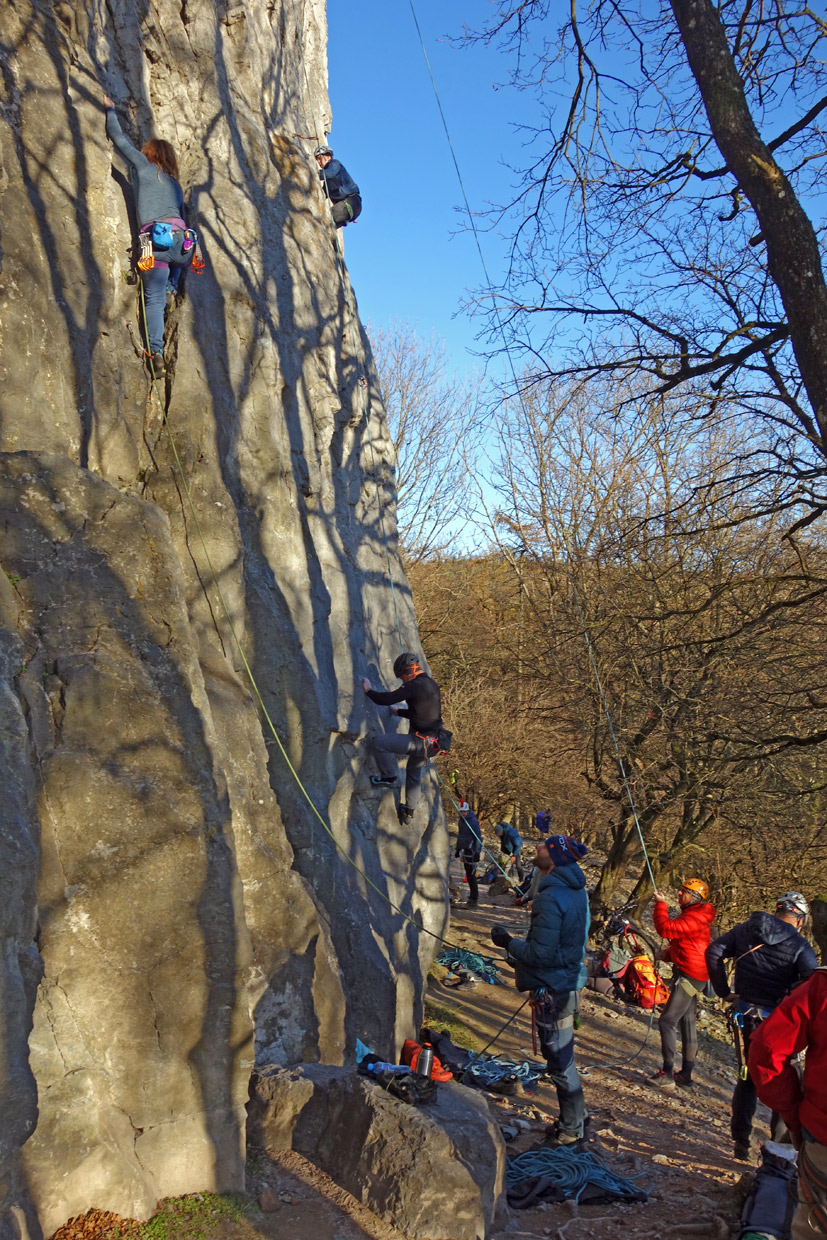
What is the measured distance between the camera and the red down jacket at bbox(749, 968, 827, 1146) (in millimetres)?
3043

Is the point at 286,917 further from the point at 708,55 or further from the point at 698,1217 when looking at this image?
the point at 708,55

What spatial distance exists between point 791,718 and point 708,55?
7.44 metres

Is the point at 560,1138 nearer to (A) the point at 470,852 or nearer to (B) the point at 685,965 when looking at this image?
(B) the point at 685,965

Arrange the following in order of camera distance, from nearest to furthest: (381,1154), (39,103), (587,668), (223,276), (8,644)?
1. (8,644)
2. (381,1154)
3. (39,103)
4. (223,276)
5. (587,668)

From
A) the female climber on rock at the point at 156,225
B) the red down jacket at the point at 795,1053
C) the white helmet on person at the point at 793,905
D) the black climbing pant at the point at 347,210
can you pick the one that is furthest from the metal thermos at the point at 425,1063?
the black climbing pant at the point at 347,210

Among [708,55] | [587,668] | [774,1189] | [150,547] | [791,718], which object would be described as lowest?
[774,1189]

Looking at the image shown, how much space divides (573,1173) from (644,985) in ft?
19.2

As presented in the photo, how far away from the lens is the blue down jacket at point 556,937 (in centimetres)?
539

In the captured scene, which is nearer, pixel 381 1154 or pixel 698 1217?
pixel 381 1154

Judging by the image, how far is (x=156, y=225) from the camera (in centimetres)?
688

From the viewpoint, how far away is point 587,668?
14.5 meters

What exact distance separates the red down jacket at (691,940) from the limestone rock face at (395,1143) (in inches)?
120

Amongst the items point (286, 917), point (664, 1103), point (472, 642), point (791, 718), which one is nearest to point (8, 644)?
point (286, 917)

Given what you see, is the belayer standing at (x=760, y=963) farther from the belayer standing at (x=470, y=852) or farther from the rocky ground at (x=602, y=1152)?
the belayer standing at (x=470, y=852)
